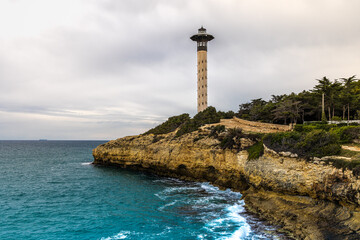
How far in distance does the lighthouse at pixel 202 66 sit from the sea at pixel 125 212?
32.3 metres

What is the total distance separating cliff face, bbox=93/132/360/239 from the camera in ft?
53.9

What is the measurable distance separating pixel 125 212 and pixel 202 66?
1904 inches

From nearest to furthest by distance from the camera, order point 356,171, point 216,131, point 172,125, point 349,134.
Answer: point 356,171
point 349,134
point 216,131
point 172,125

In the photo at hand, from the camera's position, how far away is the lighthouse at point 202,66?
2473 inches

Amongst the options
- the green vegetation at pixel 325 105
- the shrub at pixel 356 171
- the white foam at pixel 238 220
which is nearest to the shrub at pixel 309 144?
the shrub at pixel 356 171

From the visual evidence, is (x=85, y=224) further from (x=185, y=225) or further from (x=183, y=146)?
(x=183, y=146)

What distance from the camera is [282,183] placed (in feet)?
71.4

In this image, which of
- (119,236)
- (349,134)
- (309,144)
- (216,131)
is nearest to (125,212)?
(119,236)

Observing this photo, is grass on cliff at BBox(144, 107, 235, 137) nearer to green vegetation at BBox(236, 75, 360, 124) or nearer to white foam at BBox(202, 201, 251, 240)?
green vegetation at BBox(236, 75, 360, 124)

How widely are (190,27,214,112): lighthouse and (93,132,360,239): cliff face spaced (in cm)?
2470

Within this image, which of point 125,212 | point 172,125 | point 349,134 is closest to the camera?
point 125,212

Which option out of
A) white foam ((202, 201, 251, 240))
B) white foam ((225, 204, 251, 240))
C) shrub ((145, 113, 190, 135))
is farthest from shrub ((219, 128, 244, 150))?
shrub ((145, 113, 190, 135))

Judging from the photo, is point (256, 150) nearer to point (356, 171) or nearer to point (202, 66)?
point (356, 171)

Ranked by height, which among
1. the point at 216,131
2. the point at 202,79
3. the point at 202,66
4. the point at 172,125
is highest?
the point at 202,66
